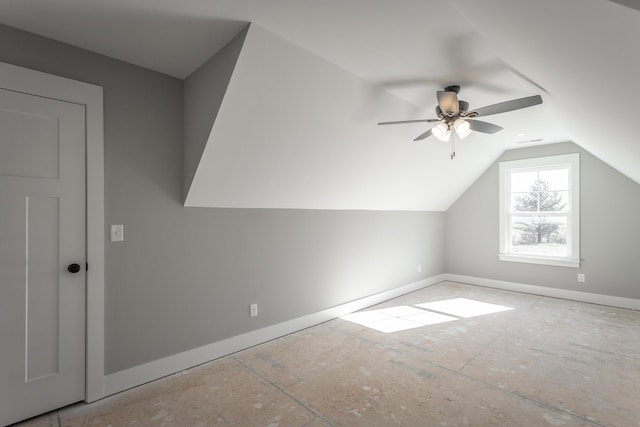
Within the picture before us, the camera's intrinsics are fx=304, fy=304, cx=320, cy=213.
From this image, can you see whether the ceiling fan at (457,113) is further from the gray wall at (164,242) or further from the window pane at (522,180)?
the window pane at (522,180)

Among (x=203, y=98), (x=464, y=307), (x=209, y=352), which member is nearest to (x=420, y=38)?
(x=203, y=98)

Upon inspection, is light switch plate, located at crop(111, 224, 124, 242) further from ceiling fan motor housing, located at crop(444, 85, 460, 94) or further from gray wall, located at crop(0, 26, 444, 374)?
ceiling fan motor housing, located at crop(444, 85, 460, 94)

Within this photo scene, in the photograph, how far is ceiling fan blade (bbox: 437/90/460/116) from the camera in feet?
8.29

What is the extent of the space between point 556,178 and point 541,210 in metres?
0.55

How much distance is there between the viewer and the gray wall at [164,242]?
2.24 m

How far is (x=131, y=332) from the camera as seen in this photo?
2348 mm

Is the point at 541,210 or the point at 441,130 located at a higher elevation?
the point at 441,130

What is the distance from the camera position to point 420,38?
1.99 metres

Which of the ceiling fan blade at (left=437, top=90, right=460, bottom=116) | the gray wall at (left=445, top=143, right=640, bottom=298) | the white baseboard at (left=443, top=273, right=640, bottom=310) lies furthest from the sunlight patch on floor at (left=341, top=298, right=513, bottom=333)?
the ceiling fan blade at (left=437, top=90, right=460, bottom=116)

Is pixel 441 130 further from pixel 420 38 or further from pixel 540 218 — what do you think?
pixel 540 218

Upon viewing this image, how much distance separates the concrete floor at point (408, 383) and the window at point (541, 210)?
5.04ft

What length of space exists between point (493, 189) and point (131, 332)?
18.6 ft

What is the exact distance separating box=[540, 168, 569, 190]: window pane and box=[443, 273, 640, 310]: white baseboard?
1.63 meters

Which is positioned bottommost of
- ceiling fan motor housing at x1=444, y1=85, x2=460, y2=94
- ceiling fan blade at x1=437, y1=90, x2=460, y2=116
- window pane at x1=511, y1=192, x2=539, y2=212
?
window pane at x1=511, y1=192, x2=539, y2=212
